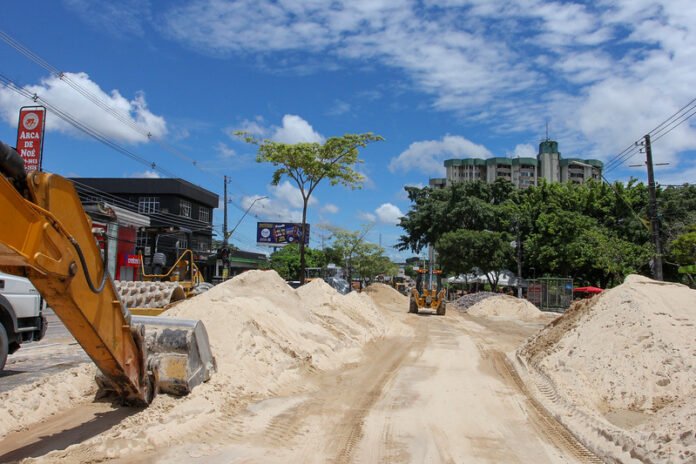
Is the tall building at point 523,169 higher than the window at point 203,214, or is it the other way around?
the tall building at point 523,169

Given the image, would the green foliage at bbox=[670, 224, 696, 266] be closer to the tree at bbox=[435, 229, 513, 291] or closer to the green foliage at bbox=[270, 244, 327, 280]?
the tree at bbox=[435, 229, 513, 291]

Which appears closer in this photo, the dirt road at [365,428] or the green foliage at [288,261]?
the dirt road at [365,428]

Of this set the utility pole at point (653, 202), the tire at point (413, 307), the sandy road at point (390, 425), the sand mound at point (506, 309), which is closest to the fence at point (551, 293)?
the sand mound at point (506, 309)

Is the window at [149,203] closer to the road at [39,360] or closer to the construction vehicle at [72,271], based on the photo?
the road at [39,360]

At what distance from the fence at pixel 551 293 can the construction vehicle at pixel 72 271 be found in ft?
114

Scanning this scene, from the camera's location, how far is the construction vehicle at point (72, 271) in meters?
4.36

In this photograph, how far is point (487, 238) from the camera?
47.5m

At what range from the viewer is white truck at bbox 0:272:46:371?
31.1 ft

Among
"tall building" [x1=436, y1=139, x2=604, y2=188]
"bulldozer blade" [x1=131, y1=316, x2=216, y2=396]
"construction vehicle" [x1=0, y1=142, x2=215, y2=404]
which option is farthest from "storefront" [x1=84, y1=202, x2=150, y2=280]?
"tall building" [x1=436, y1=139, x2=604, y2=188]

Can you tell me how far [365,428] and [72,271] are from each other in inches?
160

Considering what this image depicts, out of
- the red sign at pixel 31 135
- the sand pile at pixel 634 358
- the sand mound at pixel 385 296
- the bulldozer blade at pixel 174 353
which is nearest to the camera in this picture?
the sand pile at pixel 634 358

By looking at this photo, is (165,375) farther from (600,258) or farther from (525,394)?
(600,258)

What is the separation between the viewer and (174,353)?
25.0 feet

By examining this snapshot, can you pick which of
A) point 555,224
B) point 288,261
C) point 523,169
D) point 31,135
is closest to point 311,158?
point 31,135
